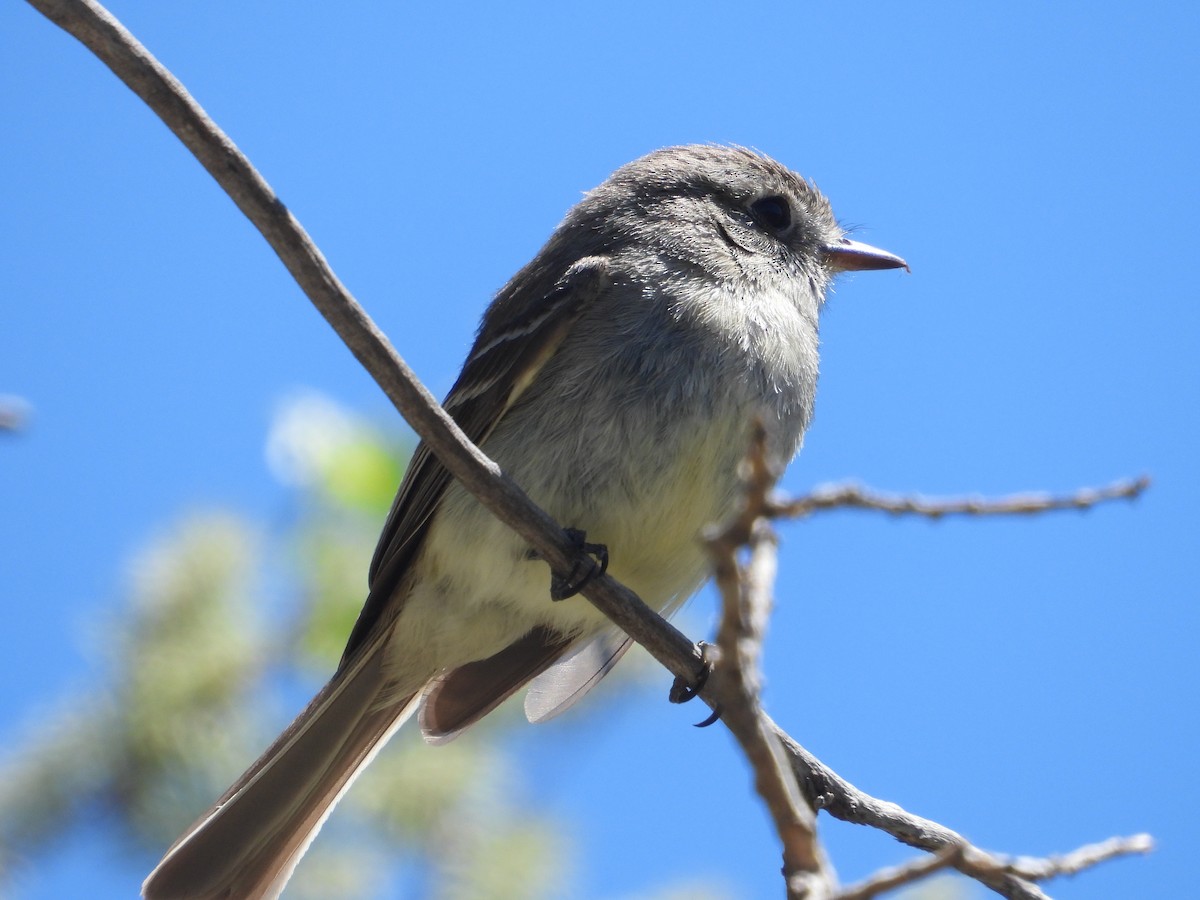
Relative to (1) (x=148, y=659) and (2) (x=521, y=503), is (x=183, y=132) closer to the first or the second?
(2) (x=521, y=503)

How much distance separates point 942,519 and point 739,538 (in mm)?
324

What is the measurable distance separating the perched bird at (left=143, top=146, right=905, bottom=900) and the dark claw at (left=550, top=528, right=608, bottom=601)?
242 mm

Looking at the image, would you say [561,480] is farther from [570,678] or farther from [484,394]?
[570,678]

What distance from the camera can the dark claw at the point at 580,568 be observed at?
299cm

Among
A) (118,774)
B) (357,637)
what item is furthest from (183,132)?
(118,774)

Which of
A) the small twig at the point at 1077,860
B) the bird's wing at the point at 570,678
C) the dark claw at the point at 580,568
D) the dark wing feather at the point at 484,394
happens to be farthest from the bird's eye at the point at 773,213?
the small twig at the point at 1077,860

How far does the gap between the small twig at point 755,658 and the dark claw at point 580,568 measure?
51.3 inches

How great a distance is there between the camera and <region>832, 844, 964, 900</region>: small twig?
4.93 feet

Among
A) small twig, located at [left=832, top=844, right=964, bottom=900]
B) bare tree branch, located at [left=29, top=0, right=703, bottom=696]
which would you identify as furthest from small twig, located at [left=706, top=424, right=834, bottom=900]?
bare tree branch, located at [left=29, top=0, right=703, bottom=696]

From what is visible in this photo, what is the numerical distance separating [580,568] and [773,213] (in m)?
2.07

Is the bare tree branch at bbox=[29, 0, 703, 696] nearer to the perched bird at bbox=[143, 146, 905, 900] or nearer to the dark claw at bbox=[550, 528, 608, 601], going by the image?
the dark claw at bbox=[550, 528, 608, 601]

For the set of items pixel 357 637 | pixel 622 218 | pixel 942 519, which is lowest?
pixel 942 519

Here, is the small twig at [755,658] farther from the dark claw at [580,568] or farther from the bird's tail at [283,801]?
the bird's tail at [283,801]

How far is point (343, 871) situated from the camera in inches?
170
